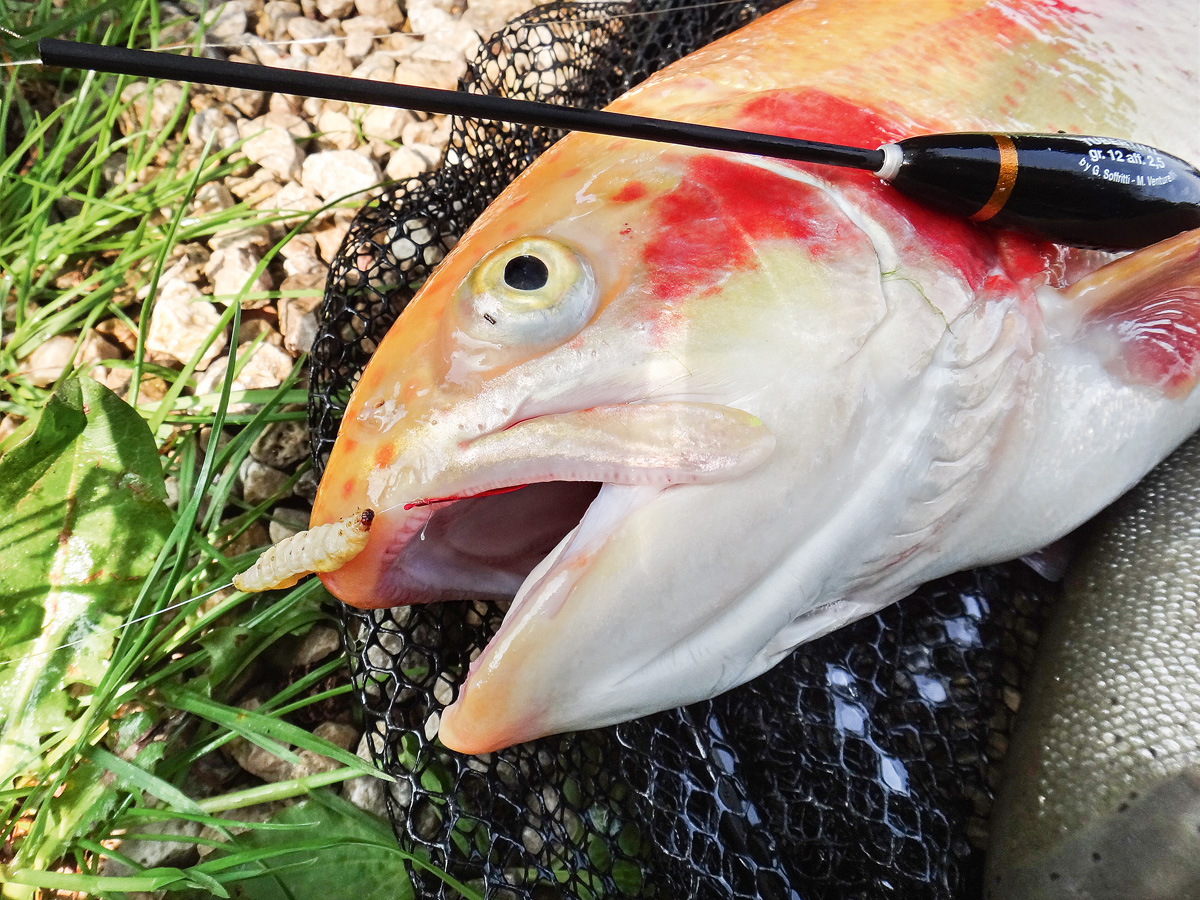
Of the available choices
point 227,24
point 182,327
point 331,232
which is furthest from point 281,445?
point 227,24

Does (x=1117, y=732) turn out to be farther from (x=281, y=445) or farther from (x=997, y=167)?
(x=281, y=445)

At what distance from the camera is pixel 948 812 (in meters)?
1.68

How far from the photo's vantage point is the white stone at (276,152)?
9.45ft

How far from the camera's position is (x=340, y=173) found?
9.25 feet

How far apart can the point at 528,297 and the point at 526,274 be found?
45 millimetres

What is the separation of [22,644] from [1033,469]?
239 cm

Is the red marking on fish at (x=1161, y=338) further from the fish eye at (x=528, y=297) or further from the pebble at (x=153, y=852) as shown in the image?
the pebble at (x=153, y=852)

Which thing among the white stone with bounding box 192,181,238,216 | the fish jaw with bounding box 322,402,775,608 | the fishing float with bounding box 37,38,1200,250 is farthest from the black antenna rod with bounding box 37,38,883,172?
the white stone with bounding box 192,181,238,216

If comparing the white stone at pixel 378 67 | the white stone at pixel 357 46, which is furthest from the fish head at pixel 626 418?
the white stone at pixel 357 46

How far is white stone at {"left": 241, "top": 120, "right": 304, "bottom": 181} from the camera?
2.88m

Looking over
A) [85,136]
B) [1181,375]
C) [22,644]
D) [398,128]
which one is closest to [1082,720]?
[1181,375]

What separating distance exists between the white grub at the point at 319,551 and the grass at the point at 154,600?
1.82 ft

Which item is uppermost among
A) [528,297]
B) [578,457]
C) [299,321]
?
[528,297]

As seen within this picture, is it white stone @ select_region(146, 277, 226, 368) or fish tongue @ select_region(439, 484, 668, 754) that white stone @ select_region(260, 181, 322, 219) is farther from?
fish tongue @ select_region(439, 484, 668, 754)
